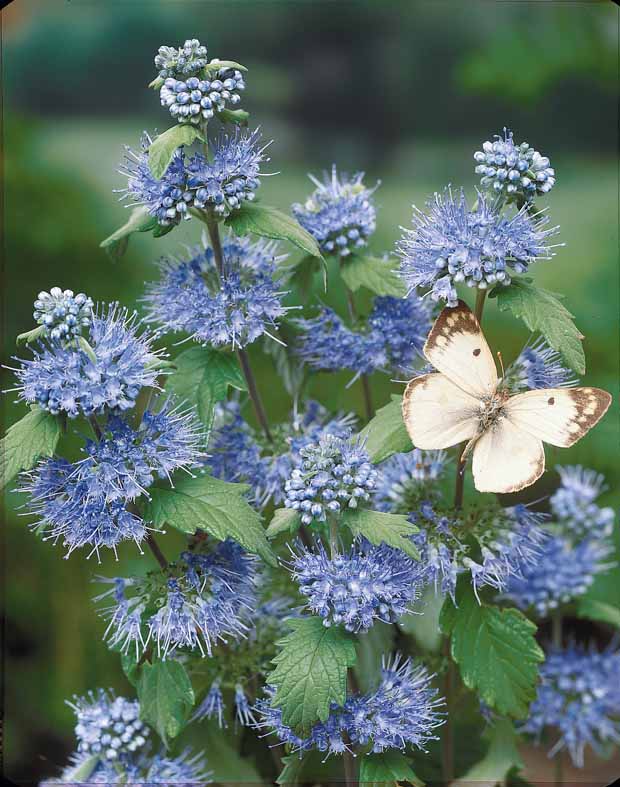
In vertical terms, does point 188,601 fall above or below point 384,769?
above

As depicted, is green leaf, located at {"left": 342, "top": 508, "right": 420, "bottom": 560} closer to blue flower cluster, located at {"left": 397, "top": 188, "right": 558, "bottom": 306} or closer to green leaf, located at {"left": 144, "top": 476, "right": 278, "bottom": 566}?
green leaf, located at {"left": 144, "top": 476, "right": 278, "bottom": 566}

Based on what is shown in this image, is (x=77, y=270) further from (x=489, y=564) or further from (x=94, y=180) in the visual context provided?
(x=489, y=564)

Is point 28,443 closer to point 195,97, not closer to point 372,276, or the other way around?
point 195,97

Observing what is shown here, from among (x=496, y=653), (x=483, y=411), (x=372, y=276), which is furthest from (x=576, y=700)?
(x=372, y=276)

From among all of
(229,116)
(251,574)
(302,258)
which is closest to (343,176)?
(302,258)

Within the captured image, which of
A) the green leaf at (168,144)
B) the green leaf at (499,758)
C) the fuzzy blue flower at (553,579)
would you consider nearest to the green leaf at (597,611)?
the fuzzy blue flower at (553,579)

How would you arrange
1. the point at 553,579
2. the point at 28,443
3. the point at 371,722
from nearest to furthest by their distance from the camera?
the point at 28,443 < the point at 371,722 < the point at 553,579

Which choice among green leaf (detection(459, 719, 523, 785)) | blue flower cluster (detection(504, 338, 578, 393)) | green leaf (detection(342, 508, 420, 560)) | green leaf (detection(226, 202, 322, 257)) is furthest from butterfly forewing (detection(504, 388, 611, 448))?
green leaf (detection(459, 719, 523, 785))
